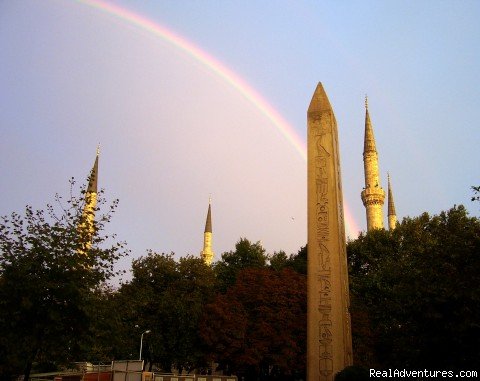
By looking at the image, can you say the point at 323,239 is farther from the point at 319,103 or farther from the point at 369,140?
the point at 369,140

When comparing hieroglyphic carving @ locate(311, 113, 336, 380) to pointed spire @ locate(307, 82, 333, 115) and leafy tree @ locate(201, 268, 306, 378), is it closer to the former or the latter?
pointed spire @ locate(307, 82, 333, 115)

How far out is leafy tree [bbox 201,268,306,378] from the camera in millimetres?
28047

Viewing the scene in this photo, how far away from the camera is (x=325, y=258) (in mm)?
12328

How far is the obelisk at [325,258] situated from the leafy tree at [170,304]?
68.5 ft

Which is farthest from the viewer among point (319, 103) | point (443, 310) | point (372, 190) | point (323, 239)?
point (372, 190)

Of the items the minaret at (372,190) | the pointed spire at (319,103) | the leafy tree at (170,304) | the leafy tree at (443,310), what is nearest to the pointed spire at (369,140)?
the minaret at (372,190)

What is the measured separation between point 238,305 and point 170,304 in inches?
224

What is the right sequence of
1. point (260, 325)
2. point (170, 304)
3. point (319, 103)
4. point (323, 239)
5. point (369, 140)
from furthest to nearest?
1. point (369, 140)
2. point (170, 304)
3. point (260, 325)
4. point (319, 103)
5. point (323, 239)

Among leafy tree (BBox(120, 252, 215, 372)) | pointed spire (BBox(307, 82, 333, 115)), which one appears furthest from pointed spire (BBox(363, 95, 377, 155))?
pointed spire (BBox(307, 82, 333, 115))

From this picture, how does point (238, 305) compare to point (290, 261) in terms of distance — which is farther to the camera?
point (290, 261)

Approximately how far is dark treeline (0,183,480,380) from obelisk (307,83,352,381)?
2128 millimetres

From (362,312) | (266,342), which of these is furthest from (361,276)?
(266,342)

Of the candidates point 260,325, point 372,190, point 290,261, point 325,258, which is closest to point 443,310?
point 325,258

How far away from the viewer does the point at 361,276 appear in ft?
114
